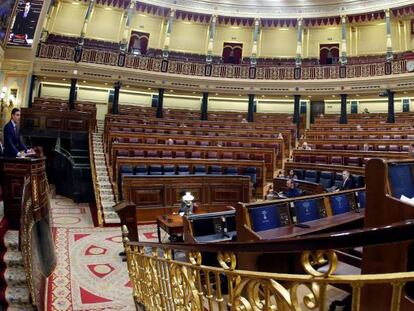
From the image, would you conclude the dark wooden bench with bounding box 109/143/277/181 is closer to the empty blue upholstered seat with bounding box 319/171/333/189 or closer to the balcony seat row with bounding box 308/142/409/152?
the empty blue upholstered seat with bounding box 319/171/333/189

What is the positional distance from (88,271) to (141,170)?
12.2 feet

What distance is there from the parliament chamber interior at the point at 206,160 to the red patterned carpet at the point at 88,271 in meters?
0.03

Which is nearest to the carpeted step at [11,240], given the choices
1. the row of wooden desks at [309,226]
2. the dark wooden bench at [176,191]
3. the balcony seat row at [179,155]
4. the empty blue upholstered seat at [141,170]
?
the row of wooden desks at [309,226]

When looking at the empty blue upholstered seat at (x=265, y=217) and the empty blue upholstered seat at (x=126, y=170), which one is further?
the empty blue upholstered seat at (x=126, y=170)

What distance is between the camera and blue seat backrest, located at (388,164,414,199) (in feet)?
6.61

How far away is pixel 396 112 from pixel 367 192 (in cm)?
1625

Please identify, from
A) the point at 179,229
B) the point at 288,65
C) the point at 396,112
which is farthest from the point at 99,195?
the point at 396,112

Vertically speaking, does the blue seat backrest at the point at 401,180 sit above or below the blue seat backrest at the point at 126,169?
below

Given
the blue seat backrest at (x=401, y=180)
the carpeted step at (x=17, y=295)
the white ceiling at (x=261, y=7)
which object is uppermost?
the white ceiling at (x=261, y=7)

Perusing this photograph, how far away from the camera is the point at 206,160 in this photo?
845 centimetres

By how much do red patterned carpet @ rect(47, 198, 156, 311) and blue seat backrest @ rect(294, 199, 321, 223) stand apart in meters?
2.33

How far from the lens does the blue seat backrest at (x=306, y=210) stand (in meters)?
4.07

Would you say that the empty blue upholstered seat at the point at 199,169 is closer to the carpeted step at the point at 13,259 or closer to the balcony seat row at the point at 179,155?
the balcony seat row at the point at 179,155

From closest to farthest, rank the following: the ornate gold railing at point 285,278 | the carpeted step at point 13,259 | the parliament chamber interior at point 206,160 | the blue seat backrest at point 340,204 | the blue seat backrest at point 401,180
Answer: the ornate gold railing at point 285,278 → the parliament chamber interior at point 206,160 → the blue seat backrest at point 401,180 → the carpeted step at point 13,259 → the blue seat backrest at point 340,204
